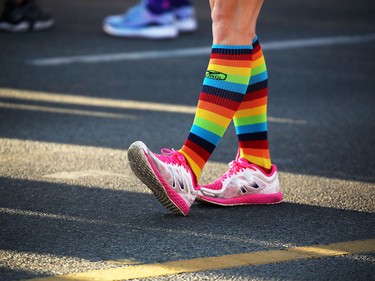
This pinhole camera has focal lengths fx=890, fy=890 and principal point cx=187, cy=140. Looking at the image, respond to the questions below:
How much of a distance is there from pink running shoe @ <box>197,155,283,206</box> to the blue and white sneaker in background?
15.1 feet

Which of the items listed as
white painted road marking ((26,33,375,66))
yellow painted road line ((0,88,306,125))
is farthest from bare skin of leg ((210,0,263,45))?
white painted road marking ((26,33,375,66))

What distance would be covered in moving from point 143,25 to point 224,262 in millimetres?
5609

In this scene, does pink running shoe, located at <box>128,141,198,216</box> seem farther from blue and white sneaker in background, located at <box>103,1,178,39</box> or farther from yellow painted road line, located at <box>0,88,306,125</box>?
blue and white sneaker in background, located at <box>103,1,178,39</box>

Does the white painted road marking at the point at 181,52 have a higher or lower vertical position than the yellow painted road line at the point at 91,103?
lower

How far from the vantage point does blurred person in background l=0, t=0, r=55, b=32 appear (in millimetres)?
8094

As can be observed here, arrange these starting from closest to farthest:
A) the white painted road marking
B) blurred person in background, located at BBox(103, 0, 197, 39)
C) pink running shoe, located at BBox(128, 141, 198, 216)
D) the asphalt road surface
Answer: the asphalt road surface → pink running shoe, located at BBox(128, 141, 198, 216) → the white painted road marking → blurred person in background, located at BBox(103, 0, 197, 39)

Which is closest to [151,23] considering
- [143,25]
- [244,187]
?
[143,25]

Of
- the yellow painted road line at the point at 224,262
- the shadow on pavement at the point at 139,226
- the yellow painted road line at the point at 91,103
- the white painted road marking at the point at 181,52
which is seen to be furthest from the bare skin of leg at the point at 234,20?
the white painted road marking at the point at 181,52

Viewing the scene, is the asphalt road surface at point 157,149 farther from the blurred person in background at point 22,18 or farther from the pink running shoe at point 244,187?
the blurred person in background at point 22,18

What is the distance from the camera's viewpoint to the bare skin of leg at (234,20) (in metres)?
3.23

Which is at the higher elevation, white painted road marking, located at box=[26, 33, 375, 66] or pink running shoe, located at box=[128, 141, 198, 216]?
pink running shoe, located at box=[128, 141, 198, 216]

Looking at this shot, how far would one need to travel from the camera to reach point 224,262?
2758mm

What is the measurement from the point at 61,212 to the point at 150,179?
0.40 meters

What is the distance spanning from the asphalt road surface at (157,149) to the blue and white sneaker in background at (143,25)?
14 cm
